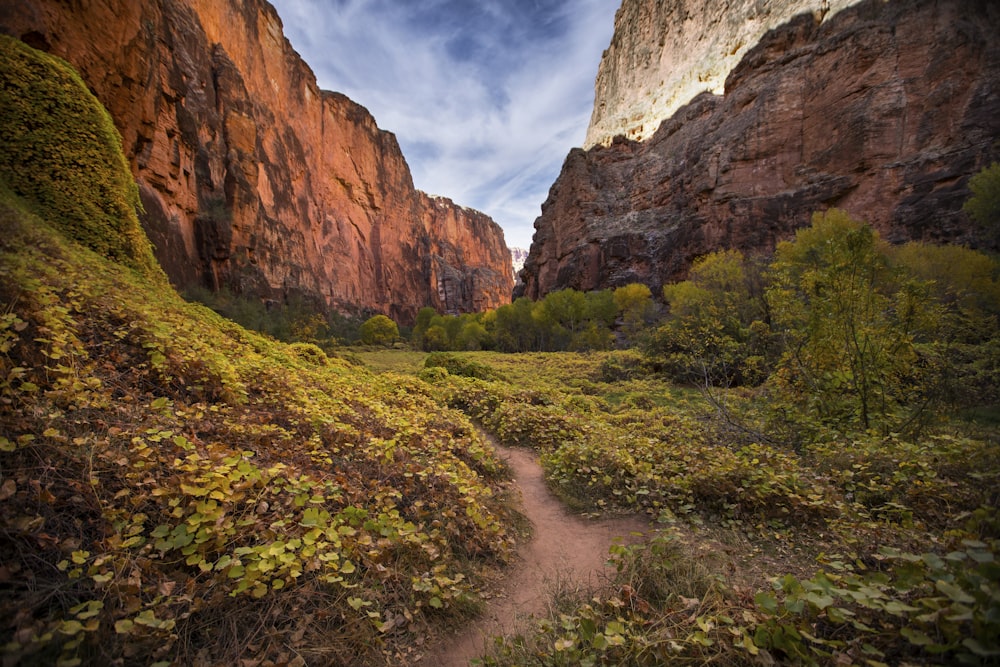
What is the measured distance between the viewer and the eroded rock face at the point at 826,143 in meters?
30.4

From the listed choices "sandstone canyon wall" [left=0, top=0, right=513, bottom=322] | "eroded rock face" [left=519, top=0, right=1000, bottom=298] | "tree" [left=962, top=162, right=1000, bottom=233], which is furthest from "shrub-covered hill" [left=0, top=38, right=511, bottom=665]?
"eroded rock face" [left=519, top=0, right=1000, bottom=298]

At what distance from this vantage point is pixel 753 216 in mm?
41094

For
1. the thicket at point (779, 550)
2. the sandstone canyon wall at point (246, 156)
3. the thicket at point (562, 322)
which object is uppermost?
the sandstone canyon wall at point (246, 156)

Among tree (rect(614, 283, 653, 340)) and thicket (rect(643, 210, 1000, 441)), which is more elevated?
tree (rect(614, 283, 653, 340))

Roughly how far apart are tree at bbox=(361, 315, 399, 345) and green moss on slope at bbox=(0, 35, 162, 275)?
44282mm

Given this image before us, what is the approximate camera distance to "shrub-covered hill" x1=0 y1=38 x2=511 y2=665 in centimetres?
225

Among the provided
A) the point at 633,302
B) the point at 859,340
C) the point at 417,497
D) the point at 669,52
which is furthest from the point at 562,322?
the point at 669,52

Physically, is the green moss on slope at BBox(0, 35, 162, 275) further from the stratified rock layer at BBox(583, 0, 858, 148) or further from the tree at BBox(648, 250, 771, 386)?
the stratified rock layer at BBox(583, 0, 858, 148)

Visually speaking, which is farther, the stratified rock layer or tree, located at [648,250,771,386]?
the stratified rock layer

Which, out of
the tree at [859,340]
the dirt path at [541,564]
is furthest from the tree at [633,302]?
the dirt path at [541,564]

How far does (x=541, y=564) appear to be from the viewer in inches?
170

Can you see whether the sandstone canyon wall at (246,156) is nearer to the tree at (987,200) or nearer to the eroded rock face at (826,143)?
the eroded rock face at (826,143)

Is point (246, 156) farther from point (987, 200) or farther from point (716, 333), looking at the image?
point (987, 200)

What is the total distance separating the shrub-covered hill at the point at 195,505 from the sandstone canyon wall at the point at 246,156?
41.0 ft
